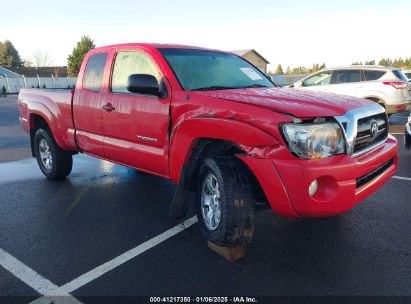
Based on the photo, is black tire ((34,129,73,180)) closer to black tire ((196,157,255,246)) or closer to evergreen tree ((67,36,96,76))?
black tire ((196,157,255,246))

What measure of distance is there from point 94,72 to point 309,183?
10.7ft

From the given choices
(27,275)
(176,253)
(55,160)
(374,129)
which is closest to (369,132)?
(374,129)

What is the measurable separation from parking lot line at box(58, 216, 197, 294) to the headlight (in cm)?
163

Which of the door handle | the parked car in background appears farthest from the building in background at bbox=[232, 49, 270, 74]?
the door handle

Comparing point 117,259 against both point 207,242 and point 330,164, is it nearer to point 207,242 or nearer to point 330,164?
point 207,242

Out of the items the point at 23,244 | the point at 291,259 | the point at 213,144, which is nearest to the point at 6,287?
the point at 23,244

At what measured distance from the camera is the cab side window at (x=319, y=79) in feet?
36.9

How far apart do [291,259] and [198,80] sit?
1930 mm

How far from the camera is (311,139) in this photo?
2.78 m

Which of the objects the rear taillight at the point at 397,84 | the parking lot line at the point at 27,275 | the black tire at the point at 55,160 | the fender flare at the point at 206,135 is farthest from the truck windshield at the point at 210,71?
the rear taillight at the point at 397,84

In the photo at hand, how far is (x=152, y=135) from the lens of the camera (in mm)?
3770

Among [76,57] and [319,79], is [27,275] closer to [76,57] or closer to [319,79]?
[319,79]

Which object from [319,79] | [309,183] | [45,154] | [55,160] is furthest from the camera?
[319,79]

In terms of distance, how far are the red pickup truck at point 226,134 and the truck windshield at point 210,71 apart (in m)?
0.01
